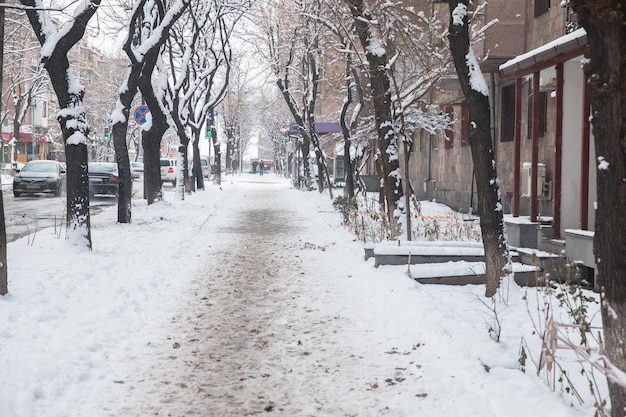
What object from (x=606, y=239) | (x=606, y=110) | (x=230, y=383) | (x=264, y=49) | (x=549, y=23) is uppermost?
(x=264, y=49)

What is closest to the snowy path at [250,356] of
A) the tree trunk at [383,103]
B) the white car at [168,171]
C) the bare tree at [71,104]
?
the bare tree at [71,104]

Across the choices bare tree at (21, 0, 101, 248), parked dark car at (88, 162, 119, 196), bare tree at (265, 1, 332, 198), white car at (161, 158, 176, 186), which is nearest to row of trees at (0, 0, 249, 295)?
bare tree at (21, 0, 101, 248)

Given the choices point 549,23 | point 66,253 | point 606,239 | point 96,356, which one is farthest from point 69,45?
point 549,23

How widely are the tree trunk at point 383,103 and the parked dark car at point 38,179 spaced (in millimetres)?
19357

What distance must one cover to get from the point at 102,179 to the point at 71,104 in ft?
59.0

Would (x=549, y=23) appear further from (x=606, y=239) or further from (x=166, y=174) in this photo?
(x=166, y=174)

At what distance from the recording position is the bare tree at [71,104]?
448 inches

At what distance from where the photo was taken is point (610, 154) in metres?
3.87

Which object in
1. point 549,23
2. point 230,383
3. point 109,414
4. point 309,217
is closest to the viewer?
point 109,414

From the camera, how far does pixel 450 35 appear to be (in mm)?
8195

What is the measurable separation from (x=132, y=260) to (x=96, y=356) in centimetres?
520

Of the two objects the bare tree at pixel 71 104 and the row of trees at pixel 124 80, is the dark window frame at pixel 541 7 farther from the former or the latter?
the bare tree at pixel 71 104

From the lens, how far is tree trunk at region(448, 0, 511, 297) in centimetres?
809

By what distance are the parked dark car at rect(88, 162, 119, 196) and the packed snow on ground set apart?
1786 cm
